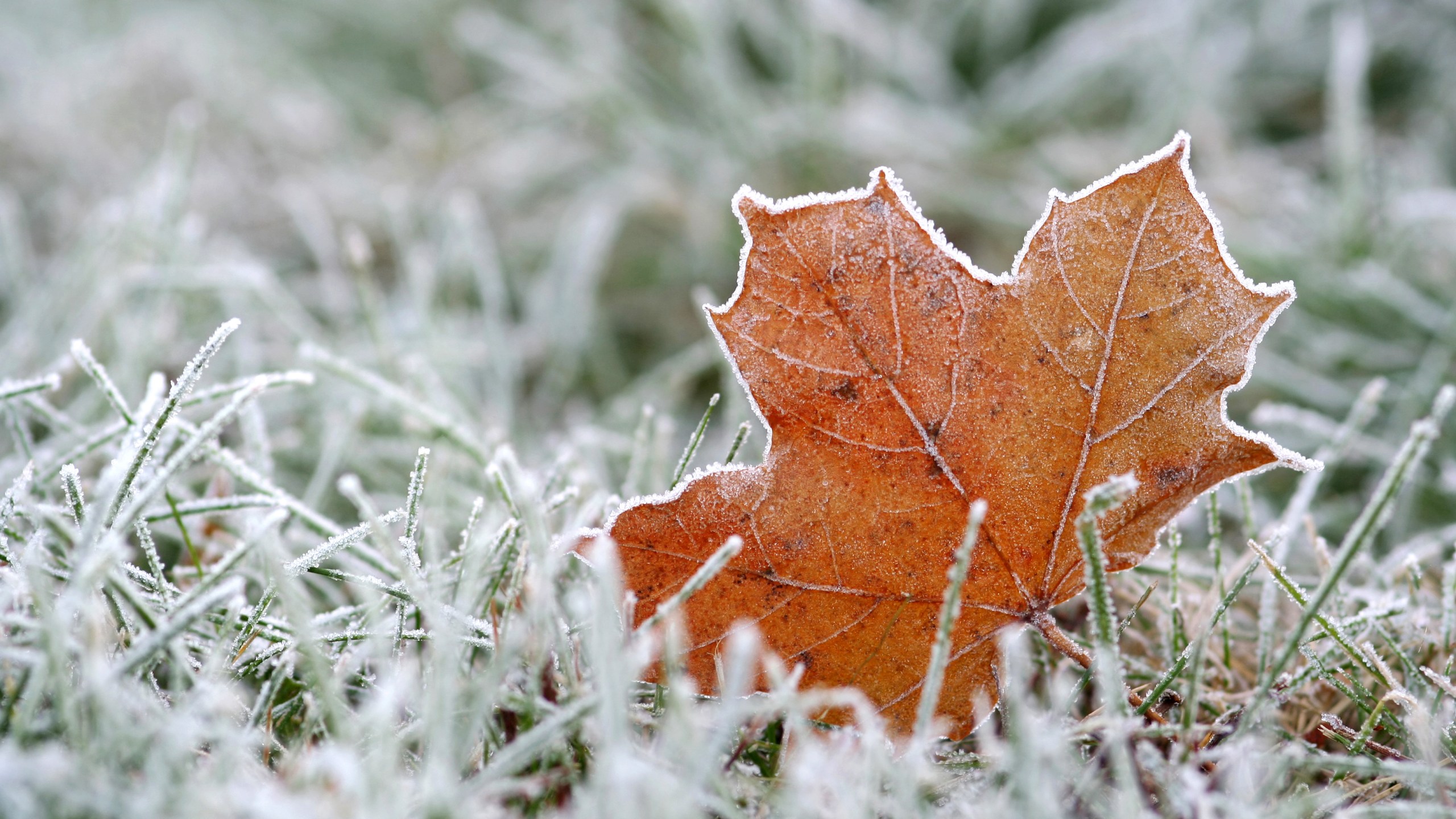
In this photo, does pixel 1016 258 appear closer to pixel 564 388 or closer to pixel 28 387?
pixel 28 387

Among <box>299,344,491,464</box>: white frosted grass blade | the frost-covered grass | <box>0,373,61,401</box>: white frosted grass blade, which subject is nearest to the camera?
the frost-covered grass

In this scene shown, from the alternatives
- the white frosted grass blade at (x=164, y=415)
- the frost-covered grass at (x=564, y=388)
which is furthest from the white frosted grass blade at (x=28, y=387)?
the white frosted grass blade at (x=164, y=415)

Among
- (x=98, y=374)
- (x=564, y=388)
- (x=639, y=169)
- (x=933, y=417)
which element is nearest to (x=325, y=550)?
(x=98, y=374)

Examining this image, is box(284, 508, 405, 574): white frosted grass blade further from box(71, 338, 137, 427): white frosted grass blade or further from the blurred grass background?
the blurred grass background

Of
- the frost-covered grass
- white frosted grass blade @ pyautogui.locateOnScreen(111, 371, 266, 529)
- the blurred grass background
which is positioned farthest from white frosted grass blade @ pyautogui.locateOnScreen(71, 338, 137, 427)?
the blurred grass background

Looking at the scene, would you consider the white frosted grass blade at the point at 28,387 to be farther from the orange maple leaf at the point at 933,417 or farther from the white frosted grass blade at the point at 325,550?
the orange maple leaf at the point at 933,417

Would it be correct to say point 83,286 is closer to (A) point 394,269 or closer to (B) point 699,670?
(A) point 394,269
